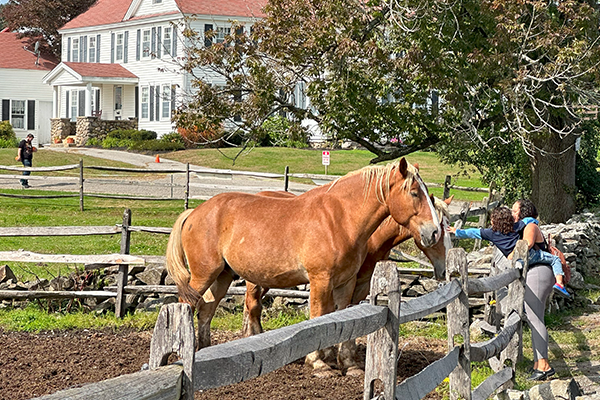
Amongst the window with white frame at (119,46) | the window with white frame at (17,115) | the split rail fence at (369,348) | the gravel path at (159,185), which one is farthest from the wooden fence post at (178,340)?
the window with white frame at (17,115)

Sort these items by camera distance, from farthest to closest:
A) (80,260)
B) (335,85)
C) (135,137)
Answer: (135,137), (335,85), (80,260)

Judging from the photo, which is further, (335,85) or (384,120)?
(384,120)

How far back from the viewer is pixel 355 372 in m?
7.36

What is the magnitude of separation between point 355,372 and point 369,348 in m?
3.15

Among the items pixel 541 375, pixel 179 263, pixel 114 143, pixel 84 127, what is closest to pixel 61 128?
pixel 84 127

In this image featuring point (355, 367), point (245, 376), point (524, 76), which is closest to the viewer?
point (245, 376)

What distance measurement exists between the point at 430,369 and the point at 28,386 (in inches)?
147

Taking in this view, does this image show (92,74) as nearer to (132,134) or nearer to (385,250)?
(132,134)

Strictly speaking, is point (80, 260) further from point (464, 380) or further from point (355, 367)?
point (464, 380)

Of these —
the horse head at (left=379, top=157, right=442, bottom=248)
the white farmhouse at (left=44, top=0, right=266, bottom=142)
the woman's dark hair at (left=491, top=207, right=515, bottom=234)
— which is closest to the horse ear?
the horse head at (left=379, top=157, right=442, bottom=248)

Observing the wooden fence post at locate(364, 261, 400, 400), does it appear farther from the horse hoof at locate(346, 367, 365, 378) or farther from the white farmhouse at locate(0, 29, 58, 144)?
the white farmhouse at locate(0, 29, 58, 144)

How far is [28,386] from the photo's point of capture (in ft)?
22.3

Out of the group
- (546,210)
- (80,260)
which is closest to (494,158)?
(546,210)

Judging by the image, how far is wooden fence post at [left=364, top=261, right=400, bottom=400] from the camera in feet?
13.9
